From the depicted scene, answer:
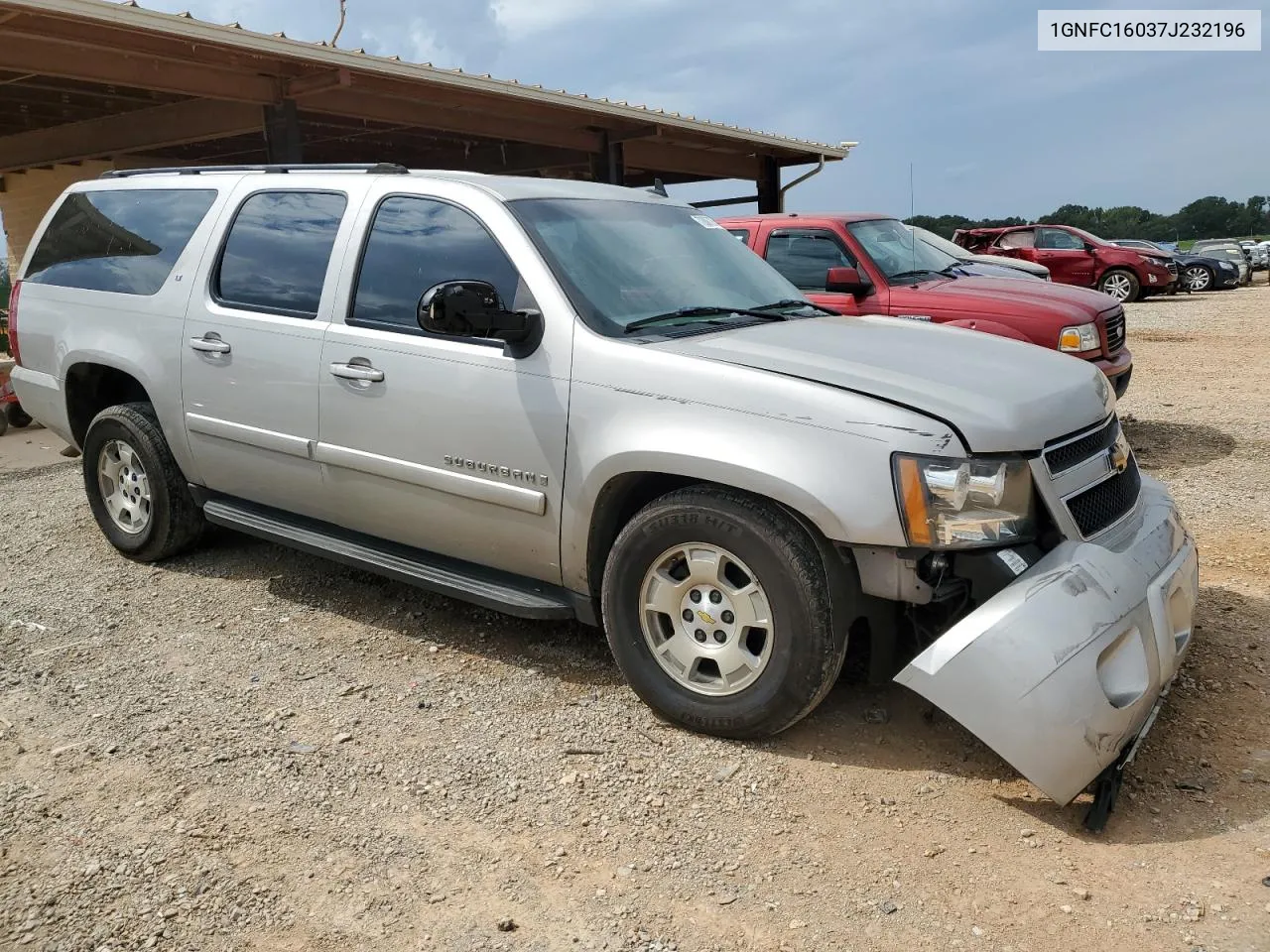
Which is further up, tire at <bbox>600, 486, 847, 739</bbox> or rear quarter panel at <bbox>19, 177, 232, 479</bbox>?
rear quarter panel at <bbox>19, 177, 232, 479</bbox>

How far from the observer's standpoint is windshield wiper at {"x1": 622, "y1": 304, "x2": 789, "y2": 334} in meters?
3.72

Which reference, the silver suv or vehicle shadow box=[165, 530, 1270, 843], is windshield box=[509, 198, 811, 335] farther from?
vehicle shadow box=[165, 530, 1270, 843]

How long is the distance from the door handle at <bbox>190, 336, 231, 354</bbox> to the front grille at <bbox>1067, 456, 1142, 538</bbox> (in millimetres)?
3479

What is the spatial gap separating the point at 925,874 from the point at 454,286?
2309mm

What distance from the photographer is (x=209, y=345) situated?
464 cm

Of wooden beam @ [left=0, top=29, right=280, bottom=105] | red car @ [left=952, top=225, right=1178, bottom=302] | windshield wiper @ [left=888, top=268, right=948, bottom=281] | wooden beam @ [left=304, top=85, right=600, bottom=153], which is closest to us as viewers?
windshield wiper @ [left=888, top=268, right=948, bottom=281]

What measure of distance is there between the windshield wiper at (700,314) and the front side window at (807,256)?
394 cm

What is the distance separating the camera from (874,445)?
9.84ft

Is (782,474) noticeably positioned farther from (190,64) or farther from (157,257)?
(190,64)

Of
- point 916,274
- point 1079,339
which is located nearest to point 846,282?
point 916,274

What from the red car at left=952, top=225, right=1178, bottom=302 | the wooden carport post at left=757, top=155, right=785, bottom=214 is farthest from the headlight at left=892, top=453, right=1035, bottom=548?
the red car at left=952, top=225, right=1178, bottom=302

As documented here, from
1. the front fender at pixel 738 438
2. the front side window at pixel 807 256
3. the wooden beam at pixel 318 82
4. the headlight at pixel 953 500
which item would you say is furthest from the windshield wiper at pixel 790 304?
the wooden beam at pixel 318 82

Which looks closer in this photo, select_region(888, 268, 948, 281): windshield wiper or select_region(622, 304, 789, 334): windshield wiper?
select_region(622, 304, 789, 334): windshield wiper

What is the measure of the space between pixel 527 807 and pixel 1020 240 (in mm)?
21214
